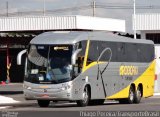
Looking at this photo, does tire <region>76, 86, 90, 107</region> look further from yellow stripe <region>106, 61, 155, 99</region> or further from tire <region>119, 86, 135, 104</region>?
tire <region>119, 86, 135, 104</region>

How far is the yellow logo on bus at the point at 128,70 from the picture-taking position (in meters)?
32.6

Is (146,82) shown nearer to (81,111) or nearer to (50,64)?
(50,64)

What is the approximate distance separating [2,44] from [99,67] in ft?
127

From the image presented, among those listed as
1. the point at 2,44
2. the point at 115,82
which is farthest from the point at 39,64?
the point at 2,44

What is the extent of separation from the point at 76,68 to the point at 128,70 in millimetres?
5374

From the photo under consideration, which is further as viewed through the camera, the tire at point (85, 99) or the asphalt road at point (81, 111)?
the tire at point (85, 99)

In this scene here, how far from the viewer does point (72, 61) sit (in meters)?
27.9

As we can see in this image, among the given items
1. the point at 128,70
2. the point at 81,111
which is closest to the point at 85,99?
the point at 128,70

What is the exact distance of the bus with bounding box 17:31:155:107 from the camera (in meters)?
28.1

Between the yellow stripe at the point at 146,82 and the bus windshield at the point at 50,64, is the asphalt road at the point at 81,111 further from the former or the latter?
the yellow stripe at the point at 146,82

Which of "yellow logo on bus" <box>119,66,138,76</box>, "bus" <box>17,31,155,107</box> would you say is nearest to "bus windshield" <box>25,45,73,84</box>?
"bus" <box>17,31,155,107</box>

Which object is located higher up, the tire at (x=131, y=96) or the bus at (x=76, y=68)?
the bus at (x=76, y=68)

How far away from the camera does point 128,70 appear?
109 feet

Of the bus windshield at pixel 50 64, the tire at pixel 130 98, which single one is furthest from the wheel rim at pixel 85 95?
the tire at pixel 130 98
